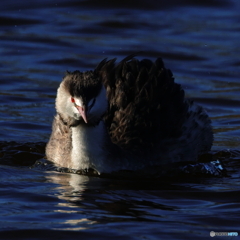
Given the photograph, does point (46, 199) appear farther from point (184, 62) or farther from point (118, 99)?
point (184, 62)

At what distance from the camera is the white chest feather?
29.2 ft

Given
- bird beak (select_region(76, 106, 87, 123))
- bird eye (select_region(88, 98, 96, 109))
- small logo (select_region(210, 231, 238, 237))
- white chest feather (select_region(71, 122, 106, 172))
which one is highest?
bird eye (select_region(88, 98, 96, 109))

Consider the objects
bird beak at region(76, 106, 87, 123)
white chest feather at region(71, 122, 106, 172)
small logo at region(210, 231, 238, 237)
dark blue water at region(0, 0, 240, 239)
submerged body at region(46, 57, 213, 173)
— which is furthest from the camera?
→ white chest feather at region(71, 122, 106, 172)

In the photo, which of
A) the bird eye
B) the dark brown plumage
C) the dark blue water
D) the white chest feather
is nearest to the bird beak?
the bird eye

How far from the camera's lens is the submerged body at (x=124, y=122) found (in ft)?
28.8

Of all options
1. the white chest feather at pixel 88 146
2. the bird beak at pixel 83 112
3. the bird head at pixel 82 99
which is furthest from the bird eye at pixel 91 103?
the white chest feather at pixel 88 146

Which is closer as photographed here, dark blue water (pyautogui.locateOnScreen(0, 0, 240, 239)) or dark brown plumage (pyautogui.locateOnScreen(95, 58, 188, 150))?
dark blue water (pyautogui.locateOnScreen(0, 0, 240, 239))

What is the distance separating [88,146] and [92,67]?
731 centimetres

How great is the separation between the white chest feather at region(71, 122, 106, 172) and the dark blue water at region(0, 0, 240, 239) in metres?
0.22

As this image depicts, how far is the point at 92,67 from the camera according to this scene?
16125 millimetres

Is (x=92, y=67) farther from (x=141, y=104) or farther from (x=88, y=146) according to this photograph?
(x=88, y=146)

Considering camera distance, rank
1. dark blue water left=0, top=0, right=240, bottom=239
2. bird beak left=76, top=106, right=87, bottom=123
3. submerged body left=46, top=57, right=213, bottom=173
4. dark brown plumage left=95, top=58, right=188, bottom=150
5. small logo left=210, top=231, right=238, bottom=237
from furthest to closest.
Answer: dark brown plumage left=95, top=58, right=188, bottom=150
submerged body left=46, top=57, right=213, bottom=173
bird beak left=76, top=106, right=87, bottom=123
dark blue water left=0, top=0, right=240, bottom=239
small logo left=210, top=231, right=238, bottom=237

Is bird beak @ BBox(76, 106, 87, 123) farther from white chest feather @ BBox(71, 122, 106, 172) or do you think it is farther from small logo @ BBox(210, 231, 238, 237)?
small logo @ BBox(210, 231, 238, 237)

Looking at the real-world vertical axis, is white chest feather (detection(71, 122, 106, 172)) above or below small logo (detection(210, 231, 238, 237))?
above
